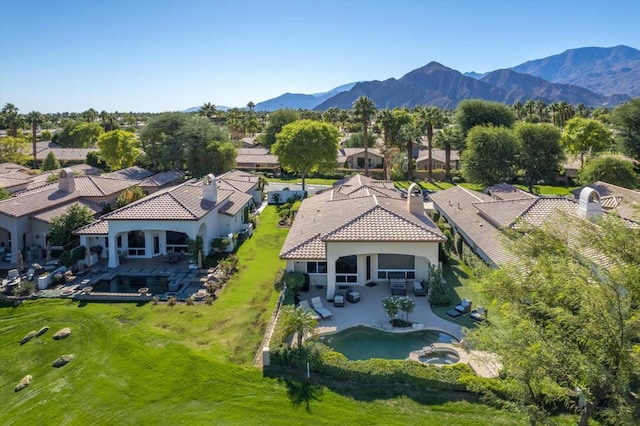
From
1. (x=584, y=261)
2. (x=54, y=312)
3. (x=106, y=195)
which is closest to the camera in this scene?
(x=584, y=261)

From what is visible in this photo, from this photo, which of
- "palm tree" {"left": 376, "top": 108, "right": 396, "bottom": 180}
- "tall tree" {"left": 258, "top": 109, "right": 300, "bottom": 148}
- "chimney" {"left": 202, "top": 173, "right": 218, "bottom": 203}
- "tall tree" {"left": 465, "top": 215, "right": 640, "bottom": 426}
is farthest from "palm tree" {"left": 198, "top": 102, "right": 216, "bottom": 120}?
"tall tree" {"left": 465, "top": 215, "right": 640, "bottom": 426}

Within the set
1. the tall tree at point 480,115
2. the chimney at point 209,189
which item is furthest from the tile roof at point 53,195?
the tall tree at point 480,115

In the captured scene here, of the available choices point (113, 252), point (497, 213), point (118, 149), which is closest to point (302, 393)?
point (113, 252)

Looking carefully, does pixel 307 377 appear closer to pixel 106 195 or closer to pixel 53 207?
pixel 53 207

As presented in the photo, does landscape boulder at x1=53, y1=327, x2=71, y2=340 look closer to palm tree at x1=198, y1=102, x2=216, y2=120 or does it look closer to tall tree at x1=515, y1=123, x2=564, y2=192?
tall tree at x1=515, y1=123, x2=564, y2=192

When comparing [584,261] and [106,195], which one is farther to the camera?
[106,195]

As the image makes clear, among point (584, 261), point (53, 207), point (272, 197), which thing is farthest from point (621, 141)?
point (53, 207)
